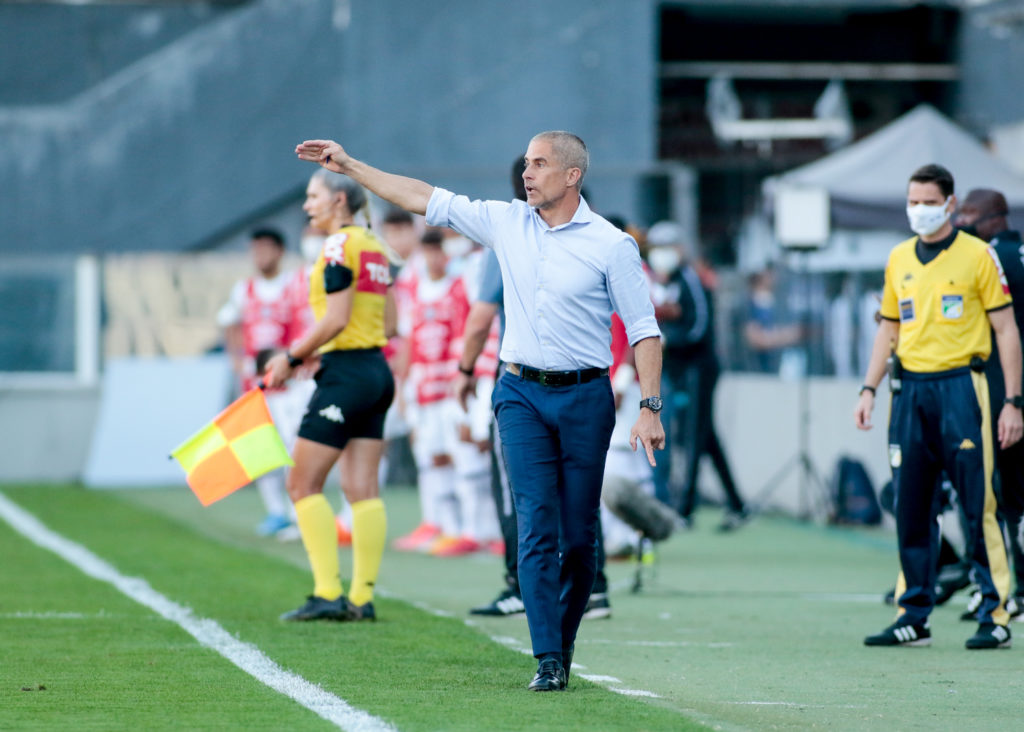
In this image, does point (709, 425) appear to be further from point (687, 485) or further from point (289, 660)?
point (289, 660)

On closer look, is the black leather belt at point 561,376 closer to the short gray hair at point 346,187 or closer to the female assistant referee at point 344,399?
the female assistant referee at point 344,399

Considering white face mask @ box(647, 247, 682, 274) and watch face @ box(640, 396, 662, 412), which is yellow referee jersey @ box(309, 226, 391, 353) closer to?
watch face @ box(640, 396, 662, 412)

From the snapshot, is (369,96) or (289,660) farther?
(369,96)

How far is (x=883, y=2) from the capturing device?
24750mm

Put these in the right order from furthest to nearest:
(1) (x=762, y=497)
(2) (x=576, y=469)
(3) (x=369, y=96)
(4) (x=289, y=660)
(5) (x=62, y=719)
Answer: (3) (x=369, y=96) < (1) (x=762, y=497) < (4) (x=289, y=660) < (2) (x=576, y=469) < (5) (x=62, y=719)

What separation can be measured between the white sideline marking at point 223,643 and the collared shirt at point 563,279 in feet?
4.81

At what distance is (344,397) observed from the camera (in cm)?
890

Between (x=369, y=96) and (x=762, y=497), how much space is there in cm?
851

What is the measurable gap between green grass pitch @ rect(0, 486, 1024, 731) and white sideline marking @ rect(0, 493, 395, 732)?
0.06 metres

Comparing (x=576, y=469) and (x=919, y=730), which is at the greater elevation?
(x=576, y=469)

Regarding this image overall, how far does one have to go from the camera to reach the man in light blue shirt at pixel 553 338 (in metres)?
6.86

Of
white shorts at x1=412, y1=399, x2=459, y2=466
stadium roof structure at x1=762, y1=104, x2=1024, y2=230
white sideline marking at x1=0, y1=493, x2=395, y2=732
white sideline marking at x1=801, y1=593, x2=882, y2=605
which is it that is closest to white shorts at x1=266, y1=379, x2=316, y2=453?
white shorts at x1=412, y1=399, x2=459, y2=466

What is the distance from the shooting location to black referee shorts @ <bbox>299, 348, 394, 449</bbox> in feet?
29.2

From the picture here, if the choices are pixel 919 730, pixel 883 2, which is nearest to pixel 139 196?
pixel 883 2
